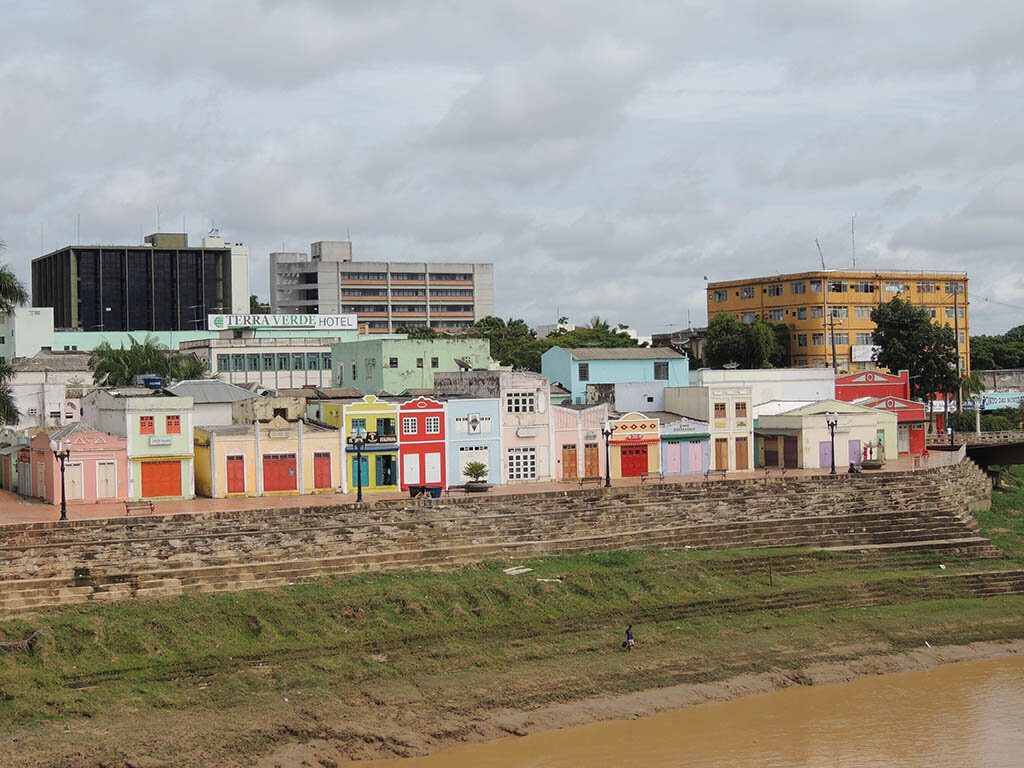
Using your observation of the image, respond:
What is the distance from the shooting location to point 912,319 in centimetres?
8344

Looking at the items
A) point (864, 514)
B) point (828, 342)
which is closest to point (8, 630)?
point (864, 514)

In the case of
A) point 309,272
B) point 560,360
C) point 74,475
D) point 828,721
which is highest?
point 309,272

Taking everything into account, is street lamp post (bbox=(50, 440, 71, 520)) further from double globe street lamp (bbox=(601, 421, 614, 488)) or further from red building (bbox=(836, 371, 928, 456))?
red building (bbox=(836, 371, 928, 456))

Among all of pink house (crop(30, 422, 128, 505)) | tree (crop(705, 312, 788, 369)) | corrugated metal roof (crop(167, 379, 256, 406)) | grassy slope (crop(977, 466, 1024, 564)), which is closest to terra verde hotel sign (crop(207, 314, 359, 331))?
tree (crop(705, 312, 788, 369))

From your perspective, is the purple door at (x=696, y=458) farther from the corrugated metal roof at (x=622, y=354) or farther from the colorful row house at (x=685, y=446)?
the corrugated metal roof at (x=622, y=354)

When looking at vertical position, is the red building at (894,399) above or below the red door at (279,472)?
above

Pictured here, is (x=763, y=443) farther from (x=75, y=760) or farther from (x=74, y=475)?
(x=75, y=760)

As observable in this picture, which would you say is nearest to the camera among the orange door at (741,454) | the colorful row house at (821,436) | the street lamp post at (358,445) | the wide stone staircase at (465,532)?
the wide stone staircase at (465,532)

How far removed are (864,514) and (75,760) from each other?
110 ft

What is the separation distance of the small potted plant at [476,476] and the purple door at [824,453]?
697 inches

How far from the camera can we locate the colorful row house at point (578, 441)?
180 ft

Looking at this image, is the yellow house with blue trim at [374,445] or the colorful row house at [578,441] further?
the colorful row house at [578,441]

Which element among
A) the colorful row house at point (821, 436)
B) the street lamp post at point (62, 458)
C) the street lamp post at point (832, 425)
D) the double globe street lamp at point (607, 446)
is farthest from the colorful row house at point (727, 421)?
the street lamp post at point (62, 458)

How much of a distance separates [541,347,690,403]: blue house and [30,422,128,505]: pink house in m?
25.1
